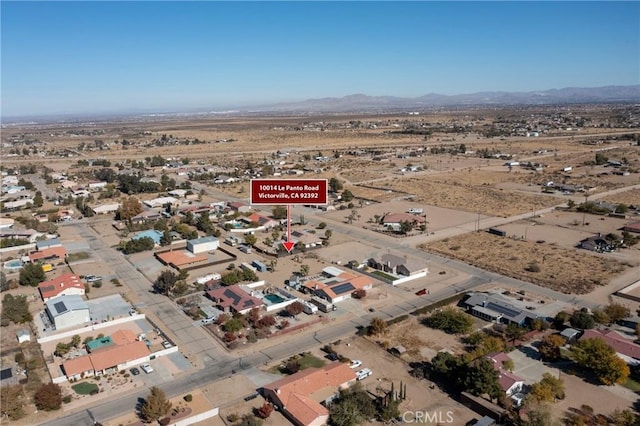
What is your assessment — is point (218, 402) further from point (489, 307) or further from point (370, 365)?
point (489, 307)

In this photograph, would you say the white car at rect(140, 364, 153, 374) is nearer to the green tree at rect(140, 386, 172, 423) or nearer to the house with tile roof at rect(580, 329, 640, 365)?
the green tree at rect(140, 386, 172, 423)

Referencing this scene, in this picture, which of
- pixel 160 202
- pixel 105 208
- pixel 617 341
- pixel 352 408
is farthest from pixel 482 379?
pixel 105 208

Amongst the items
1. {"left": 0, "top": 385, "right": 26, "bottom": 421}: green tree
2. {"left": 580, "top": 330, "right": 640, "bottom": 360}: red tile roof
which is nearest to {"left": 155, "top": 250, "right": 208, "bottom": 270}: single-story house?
Answer: {"left": 0, "top": 385, "right": 26, "bottom": 421}: green tree

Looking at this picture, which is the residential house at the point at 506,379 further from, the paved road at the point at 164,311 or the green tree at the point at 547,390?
the paved road at the point at 164,311

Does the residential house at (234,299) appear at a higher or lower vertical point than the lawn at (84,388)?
higher

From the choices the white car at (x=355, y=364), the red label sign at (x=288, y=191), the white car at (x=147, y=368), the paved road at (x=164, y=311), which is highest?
the red label sign at (x=288, y=191)

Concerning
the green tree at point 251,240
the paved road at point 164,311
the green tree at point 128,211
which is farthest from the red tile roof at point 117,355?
the green tree at point 128,211
